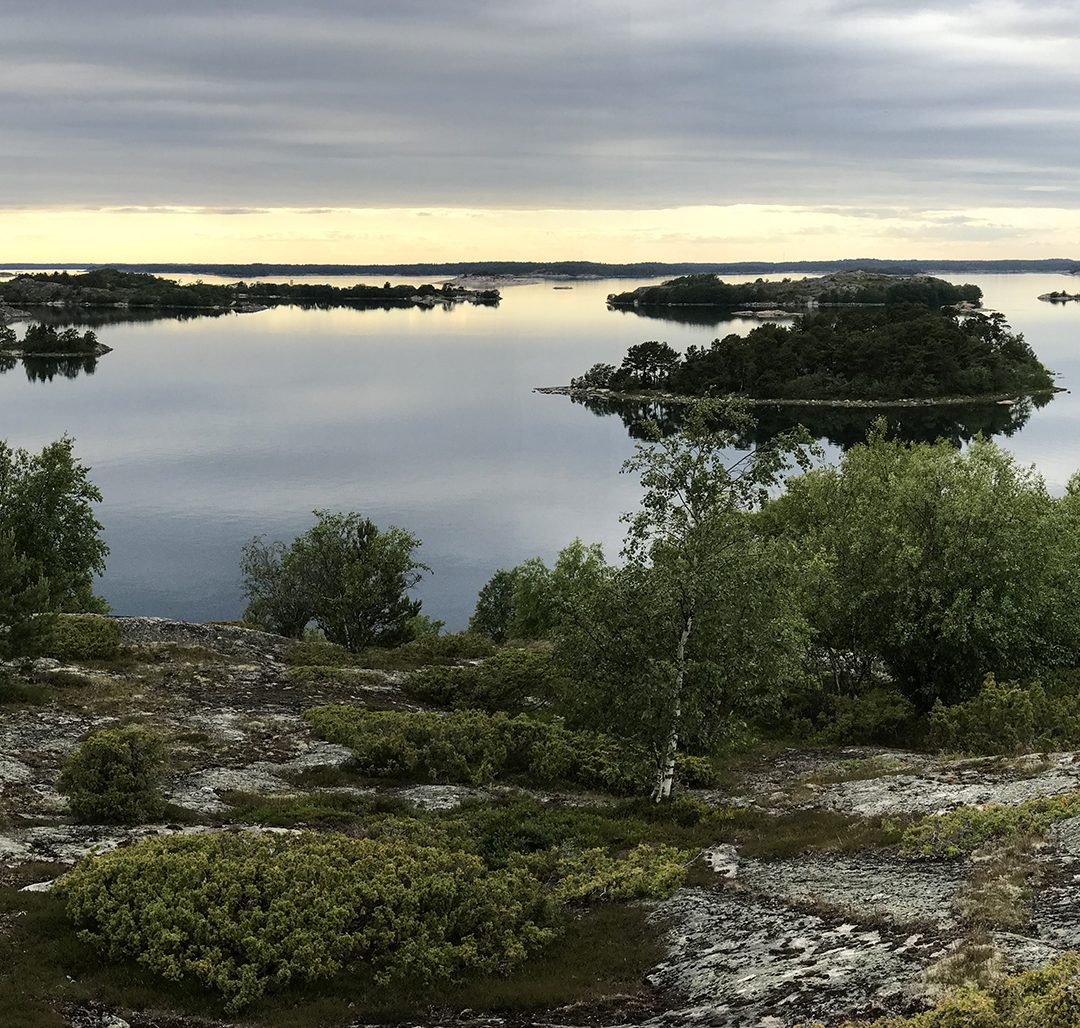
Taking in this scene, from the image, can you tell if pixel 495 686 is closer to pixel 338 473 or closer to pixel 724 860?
pixel 724 860

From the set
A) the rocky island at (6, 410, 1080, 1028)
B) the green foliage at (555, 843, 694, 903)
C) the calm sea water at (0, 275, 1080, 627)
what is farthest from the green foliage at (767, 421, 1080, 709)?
the calm sea water at (0, 275, 1080, 627)

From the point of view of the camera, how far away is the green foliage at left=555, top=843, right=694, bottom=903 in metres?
20.0

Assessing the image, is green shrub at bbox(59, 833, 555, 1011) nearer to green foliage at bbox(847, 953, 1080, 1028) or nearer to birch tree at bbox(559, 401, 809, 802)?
green foliage at bbox(847, 953, 1080, 1028)

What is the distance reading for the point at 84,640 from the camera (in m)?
40.9

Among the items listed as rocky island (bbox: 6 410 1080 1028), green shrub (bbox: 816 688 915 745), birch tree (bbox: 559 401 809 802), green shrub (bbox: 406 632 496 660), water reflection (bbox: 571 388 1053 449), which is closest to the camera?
rocky island (bbox: 6 410 1080 1028)

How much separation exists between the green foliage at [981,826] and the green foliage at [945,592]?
18.5 m

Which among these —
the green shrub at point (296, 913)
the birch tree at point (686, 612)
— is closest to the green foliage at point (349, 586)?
the birch tree at point (686, 612)

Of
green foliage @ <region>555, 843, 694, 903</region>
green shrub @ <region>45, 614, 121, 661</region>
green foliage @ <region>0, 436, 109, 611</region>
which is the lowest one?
green shrub @ <region>45, 614, 121, 661</region>

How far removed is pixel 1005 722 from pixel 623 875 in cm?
1736

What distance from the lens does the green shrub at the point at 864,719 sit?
36312mm

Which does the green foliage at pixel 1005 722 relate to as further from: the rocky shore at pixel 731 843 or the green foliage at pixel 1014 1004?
the green foliage at pixel 1014 1004

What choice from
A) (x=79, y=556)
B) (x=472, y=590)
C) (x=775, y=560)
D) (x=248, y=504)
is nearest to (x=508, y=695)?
(x=775, y=560)

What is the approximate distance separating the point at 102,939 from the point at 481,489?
112261 millimetres

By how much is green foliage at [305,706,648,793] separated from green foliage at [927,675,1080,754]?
10.7 m
